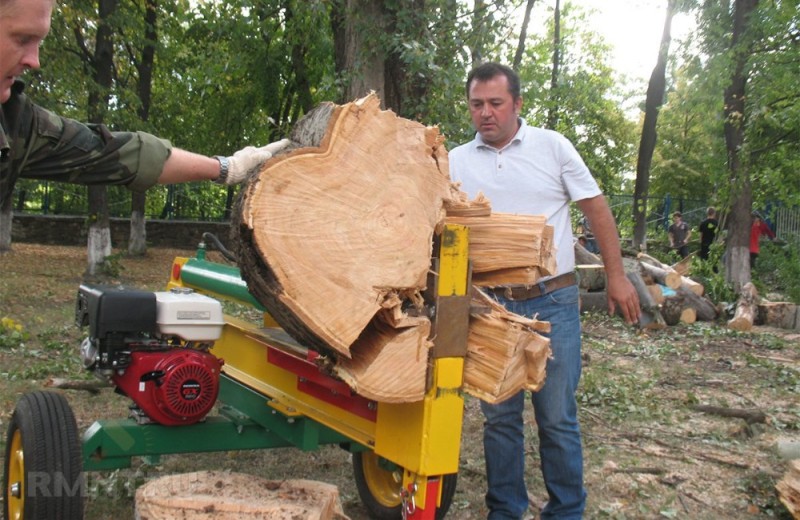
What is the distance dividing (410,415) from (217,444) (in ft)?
3.99

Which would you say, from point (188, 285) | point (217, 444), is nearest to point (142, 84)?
point (188, 285)

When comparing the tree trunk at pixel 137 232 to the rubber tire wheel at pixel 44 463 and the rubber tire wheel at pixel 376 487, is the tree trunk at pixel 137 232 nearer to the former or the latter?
the rubber tire wheel at pixel 376 487

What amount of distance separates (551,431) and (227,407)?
1.72 m

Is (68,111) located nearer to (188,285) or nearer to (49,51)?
(49,51)

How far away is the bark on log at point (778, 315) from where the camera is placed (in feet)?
36.0

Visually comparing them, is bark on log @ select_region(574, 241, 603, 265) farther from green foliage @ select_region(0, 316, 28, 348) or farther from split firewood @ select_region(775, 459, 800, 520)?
split firewood @ select_region(775, 459, 800, 520)

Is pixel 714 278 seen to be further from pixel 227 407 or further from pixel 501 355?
pixel 501 355

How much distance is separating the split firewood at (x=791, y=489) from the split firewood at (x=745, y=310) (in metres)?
6.86

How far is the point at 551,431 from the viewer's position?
350cm

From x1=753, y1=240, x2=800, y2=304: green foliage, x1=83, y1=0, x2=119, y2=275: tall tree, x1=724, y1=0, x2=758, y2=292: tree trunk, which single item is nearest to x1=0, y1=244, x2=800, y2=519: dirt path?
x1=83, y1=0, x2=119, y2=275: tall tree

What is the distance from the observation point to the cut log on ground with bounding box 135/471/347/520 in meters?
2.94

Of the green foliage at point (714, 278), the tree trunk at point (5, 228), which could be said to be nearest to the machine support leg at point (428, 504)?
the green foliage at point (714, 278)

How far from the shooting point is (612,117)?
1286 inches

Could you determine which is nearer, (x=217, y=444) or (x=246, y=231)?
(x=246, y=231)
